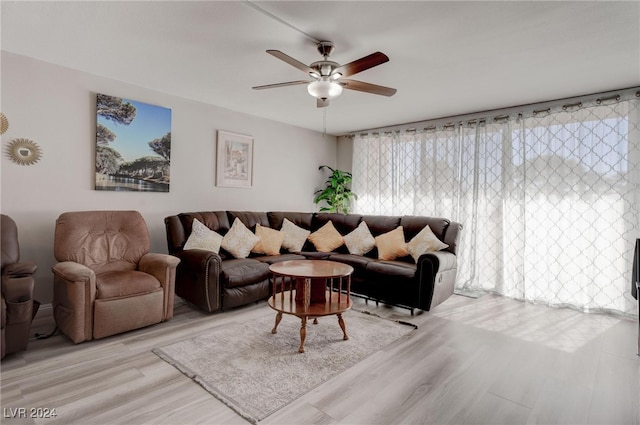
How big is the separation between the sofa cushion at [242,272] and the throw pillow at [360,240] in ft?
4.33

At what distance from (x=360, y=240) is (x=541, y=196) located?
7.47ft

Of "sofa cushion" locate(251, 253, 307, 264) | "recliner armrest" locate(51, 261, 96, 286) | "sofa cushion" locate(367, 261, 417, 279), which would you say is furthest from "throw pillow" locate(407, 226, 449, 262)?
"recliner armrest" locate(51, 261, 96, 286)

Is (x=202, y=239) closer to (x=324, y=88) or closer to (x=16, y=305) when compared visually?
(x=16, y=305)

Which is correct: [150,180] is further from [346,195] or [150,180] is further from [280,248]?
[346,195]

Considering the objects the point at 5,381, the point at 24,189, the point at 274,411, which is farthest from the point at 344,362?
the point at 24,189

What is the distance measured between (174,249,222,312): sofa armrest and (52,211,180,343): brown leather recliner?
26cm

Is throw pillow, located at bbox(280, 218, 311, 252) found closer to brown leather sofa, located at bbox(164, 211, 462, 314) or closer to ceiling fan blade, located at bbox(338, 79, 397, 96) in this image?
brown leather sofa, located at bbox(164, 211, 462, 314)

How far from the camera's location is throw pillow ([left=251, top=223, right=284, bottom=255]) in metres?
4.22

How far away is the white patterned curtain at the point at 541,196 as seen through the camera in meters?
3.57

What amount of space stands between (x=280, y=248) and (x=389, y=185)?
2.15 metres

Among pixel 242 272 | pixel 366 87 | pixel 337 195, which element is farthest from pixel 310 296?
pixel 337 195

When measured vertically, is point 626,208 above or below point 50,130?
below

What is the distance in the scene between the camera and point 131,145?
369cm

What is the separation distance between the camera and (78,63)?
10.3 feet
